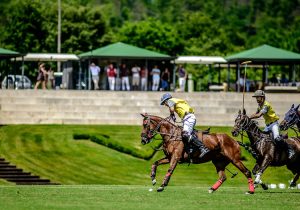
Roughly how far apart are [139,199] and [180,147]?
4.30 m

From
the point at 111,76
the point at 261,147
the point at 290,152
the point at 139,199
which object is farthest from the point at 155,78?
the point at 139,199

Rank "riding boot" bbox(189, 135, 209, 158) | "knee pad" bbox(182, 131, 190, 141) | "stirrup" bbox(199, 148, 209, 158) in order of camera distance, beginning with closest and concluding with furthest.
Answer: "knee pad" bbox(182, 131, 190, 141) < "riding boot" bbox(189, 135, 209, 158) < "stirrup" bbox(199, 148, 209, 158)

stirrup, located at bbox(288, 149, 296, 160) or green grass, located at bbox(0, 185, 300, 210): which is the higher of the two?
stirrup, located at bbox(288, 149, 296, 160)

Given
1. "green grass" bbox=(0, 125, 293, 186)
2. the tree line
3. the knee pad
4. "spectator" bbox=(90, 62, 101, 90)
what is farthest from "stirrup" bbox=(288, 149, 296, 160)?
the tree line

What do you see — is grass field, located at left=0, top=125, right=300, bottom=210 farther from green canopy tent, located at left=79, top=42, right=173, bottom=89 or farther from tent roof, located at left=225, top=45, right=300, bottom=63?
tent roof, located at left=225, top=45, right=300, bottom=63

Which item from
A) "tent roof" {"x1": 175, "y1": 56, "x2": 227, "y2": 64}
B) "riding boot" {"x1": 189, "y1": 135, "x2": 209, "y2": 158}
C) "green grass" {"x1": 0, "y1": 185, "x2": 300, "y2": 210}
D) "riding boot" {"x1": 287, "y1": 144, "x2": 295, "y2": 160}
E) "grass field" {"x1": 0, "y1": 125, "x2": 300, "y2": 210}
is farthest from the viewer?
"tent roof" {"x1": 175, "y1": 56, "x2": 227, "y2": 64}

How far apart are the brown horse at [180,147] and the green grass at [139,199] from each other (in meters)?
0.88

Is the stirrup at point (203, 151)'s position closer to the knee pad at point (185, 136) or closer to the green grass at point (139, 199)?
the knee pad at point (185, 136)

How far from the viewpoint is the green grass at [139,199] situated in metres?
27.1

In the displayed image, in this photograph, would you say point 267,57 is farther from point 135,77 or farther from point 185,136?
point 185,136

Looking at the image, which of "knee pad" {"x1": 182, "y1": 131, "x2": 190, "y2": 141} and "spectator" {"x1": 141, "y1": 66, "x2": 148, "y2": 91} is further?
"spectator" {"x1": 141, "y1": 66, "x2": 148, "y2": 91}

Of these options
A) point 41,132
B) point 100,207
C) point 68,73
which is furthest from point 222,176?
point 68,73

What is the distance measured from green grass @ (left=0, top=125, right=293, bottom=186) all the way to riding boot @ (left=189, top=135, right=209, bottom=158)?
14113 millimetres

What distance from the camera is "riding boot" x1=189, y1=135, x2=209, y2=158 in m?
33.0
